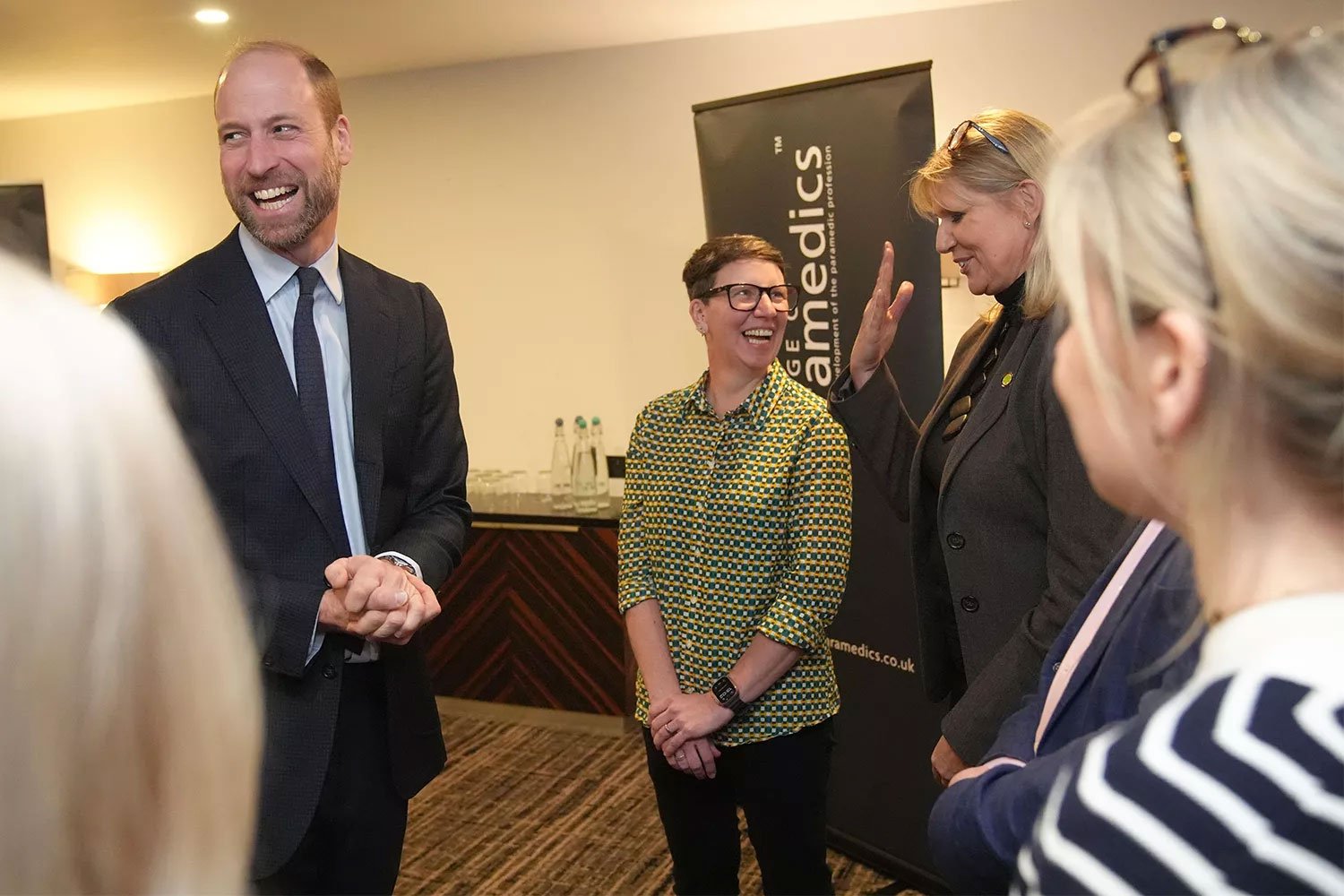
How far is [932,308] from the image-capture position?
3.13 meters

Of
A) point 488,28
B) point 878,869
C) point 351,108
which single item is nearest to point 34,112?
point 351,108

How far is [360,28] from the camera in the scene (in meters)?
4.74

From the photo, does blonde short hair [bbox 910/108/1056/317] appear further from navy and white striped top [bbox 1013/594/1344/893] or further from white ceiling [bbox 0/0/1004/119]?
white ceiling [bbox 0/0/1004/119]

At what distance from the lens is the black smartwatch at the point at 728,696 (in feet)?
7.57

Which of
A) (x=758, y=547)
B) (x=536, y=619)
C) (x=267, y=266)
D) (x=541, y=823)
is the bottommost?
(x=541, y=823)

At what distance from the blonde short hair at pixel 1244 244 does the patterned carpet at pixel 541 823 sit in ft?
9.62

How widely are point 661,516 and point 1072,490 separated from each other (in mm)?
1011

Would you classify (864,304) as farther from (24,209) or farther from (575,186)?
(24,209)

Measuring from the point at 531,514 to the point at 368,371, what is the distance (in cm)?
299

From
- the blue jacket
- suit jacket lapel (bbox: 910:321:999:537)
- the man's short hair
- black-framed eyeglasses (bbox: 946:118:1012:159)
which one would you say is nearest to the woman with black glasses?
suit jacket lapel (bbox: 910:321:999:537)

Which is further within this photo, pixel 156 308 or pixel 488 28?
pixel 488 28

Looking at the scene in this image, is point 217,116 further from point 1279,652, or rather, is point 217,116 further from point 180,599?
point 1279,652

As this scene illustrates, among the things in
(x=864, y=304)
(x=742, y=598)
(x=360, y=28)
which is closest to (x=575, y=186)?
(x=360, y=28)

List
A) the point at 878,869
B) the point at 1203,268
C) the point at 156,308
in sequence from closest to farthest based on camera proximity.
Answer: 1. the point at 1203,268
2. the point at 156,308
3. the point at 878,869
